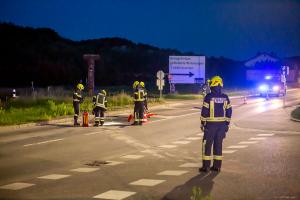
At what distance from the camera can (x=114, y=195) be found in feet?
28.7

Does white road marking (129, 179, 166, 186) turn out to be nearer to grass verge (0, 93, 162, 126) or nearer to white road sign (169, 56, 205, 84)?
grass verge (0, 93, 162, 126)

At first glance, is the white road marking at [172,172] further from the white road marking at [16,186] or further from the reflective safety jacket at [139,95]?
the reflective safety jacket at [139,95]

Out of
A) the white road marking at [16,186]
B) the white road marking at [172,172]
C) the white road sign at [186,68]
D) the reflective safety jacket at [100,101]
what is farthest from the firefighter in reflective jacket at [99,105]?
the white road sign at [186,68]

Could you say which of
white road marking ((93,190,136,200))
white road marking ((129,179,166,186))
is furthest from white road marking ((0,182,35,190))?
white road marking ((129,179,166,186))

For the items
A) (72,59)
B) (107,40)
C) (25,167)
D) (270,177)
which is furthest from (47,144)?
(107,40)

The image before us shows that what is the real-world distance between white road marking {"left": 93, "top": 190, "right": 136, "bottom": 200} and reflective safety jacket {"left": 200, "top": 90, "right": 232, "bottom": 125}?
9.50 ft

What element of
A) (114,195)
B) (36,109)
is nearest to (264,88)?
(36,109)

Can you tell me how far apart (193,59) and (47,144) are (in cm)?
4089

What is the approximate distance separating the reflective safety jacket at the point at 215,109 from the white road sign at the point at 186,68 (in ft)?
147

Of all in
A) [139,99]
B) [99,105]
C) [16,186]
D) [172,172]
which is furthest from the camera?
[139,99]

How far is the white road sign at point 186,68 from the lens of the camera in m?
56.0

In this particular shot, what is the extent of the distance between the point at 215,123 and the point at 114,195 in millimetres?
3255

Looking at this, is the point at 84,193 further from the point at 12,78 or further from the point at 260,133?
the point at 12,78

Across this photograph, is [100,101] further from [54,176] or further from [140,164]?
[54,176]
